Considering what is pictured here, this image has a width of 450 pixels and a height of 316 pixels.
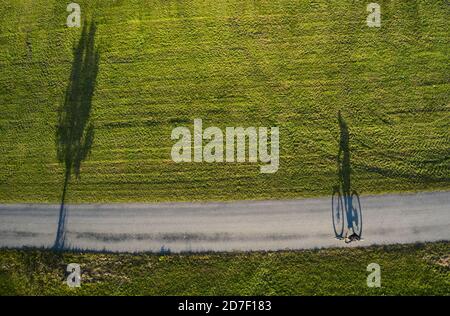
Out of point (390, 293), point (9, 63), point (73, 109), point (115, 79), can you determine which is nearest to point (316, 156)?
point (390, 293)

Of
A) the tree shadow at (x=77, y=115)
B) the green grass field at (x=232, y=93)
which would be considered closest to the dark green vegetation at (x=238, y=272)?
the green grass field at (x=232, y=93)

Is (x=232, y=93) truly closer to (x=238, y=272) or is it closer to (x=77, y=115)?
(x=77, y=115)

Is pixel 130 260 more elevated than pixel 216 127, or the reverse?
pixel 216 127

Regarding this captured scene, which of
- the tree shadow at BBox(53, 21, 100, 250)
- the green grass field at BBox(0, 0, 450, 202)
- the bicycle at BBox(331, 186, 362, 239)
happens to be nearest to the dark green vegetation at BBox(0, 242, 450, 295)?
the green grass field at BBox(0, 0, 450, 202)

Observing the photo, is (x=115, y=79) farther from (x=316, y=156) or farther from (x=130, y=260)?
(x=316, y=156)

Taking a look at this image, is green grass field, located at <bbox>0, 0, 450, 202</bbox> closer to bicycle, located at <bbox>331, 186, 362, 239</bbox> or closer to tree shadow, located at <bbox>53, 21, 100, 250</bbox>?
tree shadow, located at <bbox>53, 21, 100, 250</bbox>

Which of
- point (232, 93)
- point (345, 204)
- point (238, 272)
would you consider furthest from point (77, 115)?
point (345, 204)
